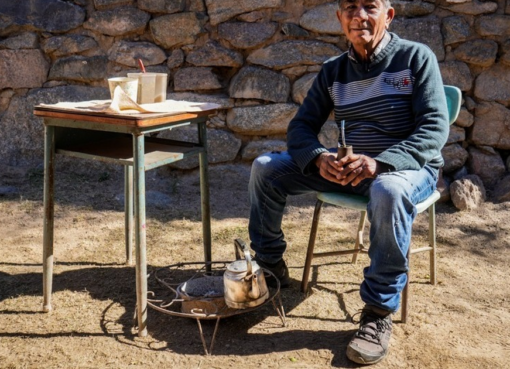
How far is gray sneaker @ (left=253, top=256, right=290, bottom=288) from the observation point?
2965 millimetres

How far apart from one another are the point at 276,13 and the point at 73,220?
78.7 inches

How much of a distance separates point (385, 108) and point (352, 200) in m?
0.45

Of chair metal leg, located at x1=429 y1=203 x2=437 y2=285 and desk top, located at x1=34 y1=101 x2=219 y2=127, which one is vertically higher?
desk top, located at x1=34 y1=101 x2=219 y2=127

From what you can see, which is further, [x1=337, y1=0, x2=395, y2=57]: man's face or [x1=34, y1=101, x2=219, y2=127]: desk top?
[x1=337, y1=0, x2=395, y2=57]: man's face

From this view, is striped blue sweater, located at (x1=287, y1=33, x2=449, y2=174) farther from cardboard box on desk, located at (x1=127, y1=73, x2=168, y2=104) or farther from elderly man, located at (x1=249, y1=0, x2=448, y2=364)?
cardboard box on desk, located at (x1=127, y1=73, x2=168, y2=104)

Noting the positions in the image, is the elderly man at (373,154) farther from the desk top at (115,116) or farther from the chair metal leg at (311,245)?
the desk top at (115,116)

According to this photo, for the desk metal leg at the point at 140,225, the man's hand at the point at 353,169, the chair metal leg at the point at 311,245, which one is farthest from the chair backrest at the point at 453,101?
the desk metal leg at the point at 140,225

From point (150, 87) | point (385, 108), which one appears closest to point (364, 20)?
point (385, 108)

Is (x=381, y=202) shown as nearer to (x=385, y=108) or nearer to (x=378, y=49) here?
(x=385, y=108)

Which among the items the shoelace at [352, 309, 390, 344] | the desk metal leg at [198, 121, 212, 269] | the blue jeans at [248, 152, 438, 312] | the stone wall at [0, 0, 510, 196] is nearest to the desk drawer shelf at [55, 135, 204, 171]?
the desk metal leg at [198, 121, 212, 269]

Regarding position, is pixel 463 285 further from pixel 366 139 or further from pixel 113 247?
pixel 113 247

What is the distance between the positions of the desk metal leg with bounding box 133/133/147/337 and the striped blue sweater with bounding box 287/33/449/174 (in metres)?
0.74

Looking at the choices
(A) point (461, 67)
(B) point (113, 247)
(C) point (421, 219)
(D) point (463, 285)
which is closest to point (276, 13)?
(A) point (461, 67)

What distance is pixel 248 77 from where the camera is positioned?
4.43m
